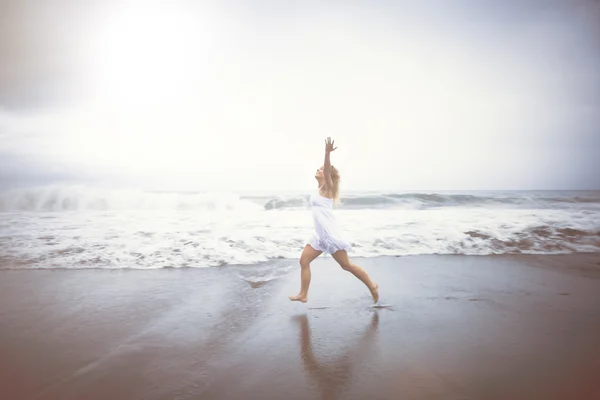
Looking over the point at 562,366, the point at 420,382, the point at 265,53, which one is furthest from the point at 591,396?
the point at 265,53

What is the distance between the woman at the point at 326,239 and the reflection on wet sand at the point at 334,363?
1.64ft

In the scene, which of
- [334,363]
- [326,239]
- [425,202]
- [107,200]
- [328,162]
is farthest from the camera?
[425,202]

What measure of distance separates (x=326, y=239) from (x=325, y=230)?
72 millimetres

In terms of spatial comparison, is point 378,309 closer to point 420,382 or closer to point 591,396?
point 420,382

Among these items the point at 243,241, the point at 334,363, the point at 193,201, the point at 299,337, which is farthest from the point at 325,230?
the point at 193,201

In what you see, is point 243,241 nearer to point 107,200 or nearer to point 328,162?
point 328,162

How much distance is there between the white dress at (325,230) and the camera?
2.79 metres

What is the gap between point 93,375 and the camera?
1787 millimetres

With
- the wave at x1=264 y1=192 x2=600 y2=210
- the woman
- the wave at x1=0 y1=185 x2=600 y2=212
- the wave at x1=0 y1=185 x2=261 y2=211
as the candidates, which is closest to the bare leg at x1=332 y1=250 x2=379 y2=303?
the woman

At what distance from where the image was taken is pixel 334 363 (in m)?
1.88

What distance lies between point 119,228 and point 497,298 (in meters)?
6.07

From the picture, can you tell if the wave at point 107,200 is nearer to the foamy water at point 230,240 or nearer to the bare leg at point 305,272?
the foamy water at point 230,240

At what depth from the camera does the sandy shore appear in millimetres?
1659

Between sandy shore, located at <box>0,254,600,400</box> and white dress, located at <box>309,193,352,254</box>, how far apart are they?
49 cm
